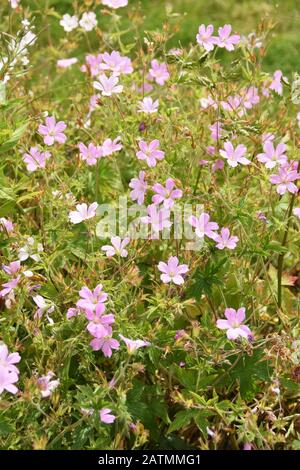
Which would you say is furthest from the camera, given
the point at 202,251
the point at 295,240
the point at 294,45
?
the point at 294,45

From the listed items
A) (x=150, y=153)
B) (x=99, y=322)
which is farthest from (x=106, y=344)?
(x=150, y=153)

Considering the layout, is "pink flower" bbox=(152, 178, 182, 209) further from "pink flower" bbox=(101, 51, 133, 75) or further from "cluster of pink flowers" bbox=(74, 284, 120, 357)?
"pink flower" bbox=(101, 51, 133, 75)

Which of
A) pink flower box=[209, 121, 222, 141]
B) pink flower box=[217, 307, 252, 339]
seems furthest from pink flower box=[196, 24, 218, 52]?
pink flower box=[217, 307, 252, 339]

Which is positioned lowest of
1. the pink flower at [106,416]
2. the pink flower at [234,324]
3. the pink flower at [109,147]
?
the pink flower at [106,416]

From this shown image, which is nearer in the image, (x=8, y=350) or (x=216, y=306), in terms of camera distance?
(x=8, y=350)

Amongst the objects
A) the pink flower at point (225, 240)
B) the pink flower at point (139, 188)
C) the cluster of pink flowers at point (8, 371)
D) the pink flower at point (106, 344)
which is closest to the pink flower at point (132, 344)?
the pink flower at point (106, 344)

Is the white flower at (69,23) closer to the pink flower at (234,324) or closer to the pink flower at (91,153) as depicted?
the pink flower at (91,153)
